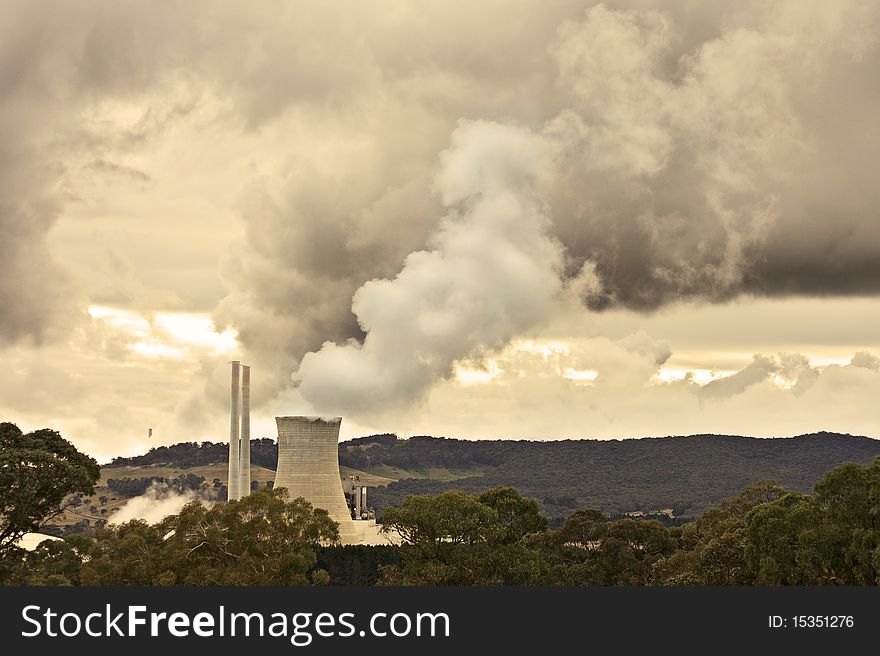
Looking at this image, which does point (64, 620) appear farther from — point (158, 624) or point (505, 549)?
point (505, 549)

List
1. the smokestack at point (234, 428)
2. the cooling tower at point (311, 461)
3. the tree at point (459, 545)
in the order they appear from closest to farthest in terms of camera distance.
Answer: the tree at point (459, 545)
the cooling tower at point (311, 461)
the smokestack at point (234, 428)

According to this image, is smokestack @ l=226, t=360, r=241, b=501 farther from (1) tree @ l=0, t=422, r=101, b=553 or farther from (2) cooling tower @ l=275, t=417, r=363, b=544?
(1) tree @ l=0, t=422, r=101, b=553

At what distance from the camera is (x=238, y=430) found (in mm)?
187875

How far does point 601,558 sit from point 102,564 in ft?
170

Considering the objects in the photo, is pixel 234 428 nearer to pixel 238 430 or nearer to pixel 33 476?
pixel 238 430

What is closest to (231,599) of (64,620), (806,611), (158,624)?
(158,624)

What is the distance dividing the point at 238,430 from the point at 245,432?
112 cm

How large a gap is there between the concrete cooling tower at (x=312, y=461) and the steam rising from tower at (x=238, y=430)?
33.2m

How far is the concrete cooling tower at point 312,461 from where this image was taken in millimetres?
151625

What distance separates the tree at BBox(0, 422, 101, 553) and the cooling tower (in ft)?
153

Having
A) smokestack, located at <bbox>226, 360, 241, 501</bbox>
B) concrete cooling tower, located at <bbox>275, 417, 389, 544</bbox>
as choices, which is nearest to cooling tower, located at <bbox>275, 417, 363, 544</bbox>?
concrete cooling tower, located at <bbox>275, 417, 389, 544</bbox>

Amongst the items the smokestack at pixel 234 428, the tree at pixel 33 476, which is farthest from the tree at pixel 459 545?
the smokestack at pixel 234 428

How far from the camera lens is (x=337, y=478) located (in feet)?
506

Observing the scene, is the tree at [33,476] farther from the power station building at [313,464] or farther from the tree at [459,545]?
the power station building at [313,464]
